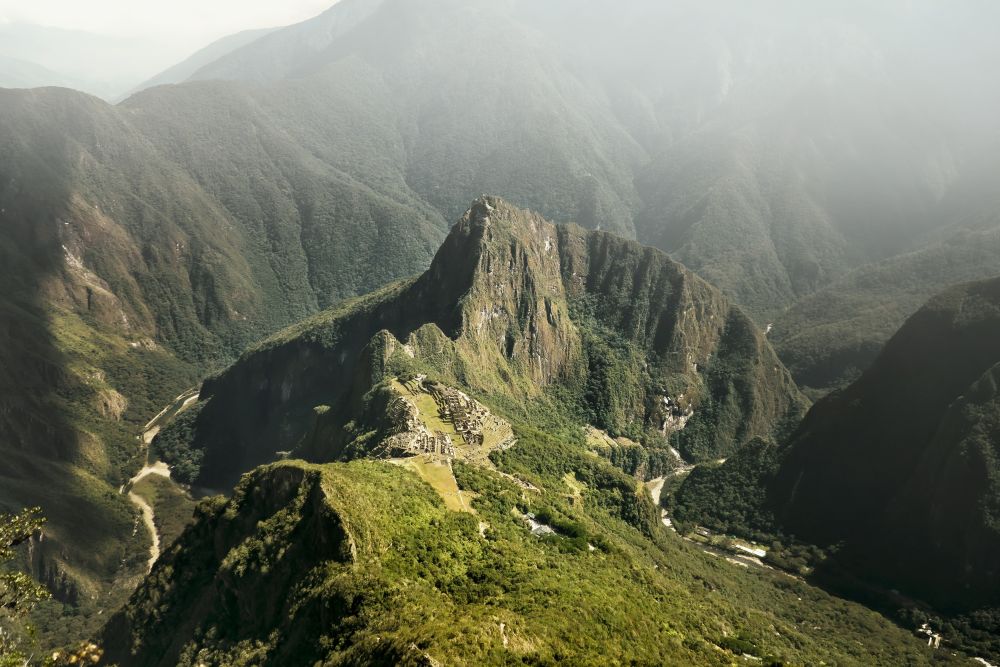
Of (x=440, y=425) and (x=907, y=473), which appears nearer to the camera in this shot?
(x=440, y=425)

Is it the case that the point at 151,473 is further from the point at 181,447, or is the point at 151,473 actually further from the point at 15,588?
the point at 15,588

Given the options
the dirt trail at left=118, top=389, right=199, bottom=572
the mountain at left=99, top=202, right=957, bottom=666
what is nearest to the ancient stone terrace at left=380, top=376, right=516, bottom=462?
the mountain at left=99, top=202, right=957, bottom=666

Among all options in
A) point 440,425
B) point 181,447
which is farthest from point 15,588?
point 181,447

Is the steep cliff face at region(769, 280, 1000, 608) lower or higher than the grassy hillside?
lower

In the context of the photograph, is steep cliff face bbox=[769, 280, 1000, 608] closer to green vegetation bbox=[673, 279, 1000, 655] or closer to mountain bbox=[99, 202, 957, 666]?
green vegetation bbox=[673, 279, 1000, 655]

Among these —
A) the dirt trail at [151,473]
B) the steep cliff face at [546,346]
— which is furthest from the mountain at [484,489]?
the dirt trail at [151,473]

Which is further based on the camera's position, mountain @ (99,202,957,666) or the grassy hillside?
mountain @ (99,202,957,666)
